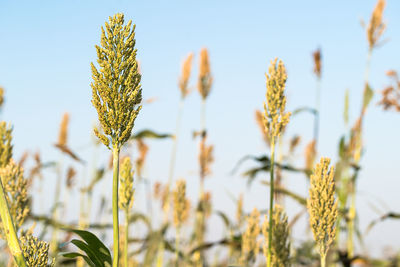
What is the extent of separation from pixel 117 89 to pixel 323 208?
1.20 metres

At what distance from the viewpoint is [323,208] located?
2.30 metres

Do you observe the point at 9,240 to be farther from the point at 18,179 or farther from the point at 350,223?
the point at 350,223

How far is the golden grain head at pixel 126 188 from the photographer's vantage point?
2832mm

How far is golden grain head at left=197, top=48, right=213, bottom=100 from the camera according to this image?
6348 millimetres

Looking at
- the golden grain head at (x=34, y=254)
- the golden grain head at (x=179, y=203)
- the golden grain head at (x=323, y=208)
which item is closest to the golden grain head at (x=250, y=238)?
the golden grain head at (x=179, y=203)

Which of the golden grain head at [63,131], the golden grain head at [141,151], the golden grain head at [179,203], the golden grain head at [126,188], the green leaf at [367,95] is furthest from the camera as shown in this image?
the golden grain head at [63,131]

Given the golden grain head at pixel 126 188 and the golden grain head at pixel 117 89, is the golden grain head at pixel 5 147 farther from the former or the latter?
the golden grain head at pixel 117 89

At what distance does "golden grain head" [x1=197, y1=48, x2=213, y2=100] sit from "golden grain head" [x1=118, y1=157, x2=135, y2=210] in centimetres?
353

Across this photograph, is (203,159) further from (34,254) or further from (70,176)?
(34,254)

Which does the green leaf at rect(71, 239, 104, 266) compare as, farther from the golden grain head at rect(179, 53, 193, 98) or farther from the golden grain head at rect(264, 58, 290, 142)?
the golden grain head at rect(179, 53, 193, 98)

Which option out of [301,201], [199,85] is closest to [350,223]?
[301,201]

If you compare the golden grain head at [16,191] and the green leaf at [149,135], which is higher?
the green leaf at [149,135]

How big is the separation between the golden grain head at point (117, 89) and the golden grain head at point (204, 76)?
461cm

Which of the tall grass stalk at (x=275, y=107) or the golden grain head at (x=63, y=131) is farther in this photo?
the golden grain head at (x=63, y=131)
